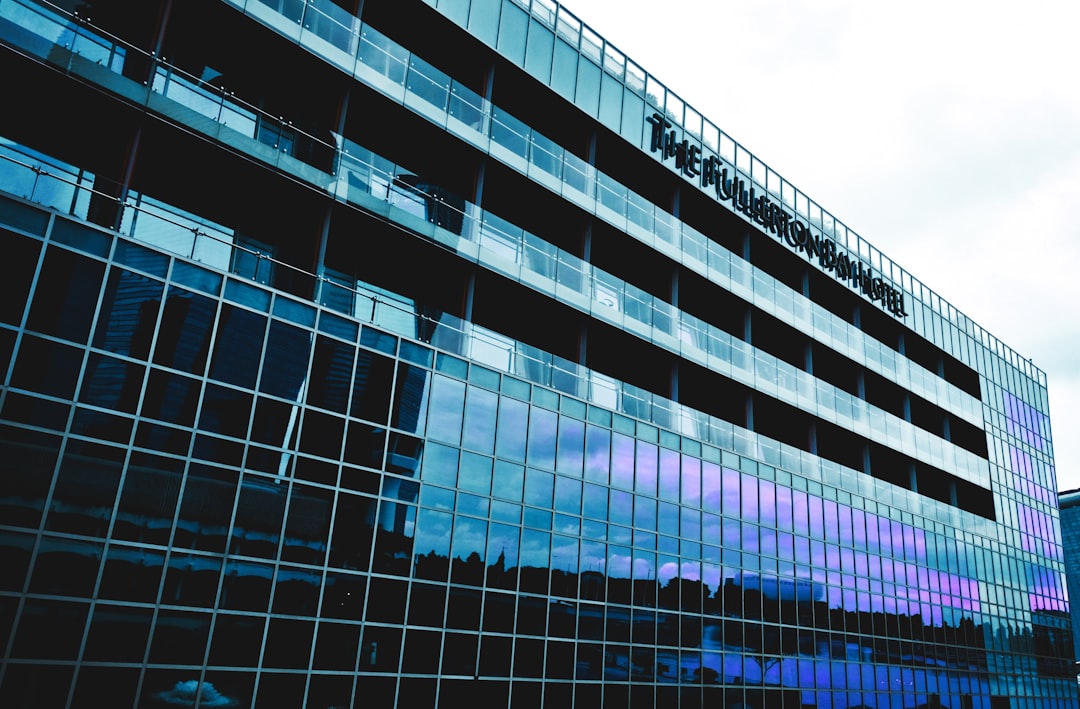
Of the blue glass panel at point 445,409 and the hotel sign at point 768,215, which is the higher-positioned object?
the hotel sign at point 768,215

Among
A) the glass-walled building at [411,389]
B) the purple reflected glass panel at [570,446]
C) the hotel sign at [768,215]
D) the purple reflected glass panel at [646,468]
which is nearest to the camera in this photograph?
the glass-walled building at [411,389]

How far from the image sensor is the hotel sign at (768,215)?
3397 centimetres

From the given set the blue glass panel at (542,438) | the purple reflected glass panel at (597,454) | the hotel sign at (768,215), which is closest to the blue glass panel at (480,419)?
the blue glass panel at (542,438)

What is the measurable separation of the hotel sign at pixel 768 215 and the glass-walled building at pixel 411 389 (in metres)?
0.24

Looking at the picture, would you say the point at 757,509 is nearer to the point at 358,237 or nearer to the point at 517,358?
the point at 517,358

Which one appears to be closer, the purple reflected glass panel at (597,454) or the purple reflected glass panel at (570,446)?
the purple reflected glass panel at (570,446)

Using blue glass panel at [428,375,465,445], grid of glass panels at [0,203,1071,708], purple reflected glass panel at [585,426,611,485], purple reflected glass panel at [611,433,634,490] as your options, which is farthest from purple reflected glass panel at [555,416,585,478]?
blue glass panel at [428,375,465,445]

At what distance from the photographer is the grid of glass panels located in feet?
51.8

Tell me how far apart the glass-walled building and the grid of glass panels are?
83 millimetres

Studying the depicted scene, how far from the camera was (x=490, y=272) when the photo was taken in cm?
2617

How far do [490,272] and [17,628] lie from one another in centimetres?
1589

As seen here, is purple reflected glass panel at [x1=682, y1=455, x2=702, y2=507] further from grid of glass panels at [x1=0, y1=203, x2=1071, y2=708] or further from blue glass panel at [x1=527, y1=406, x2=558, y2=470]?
blue glass panel at [x1=527, y1=406, x2=558, y2=470]

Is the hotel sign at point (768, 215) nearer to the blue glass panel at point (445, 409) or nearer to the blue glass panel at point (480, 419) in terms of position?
the blue glass panel at point (480, 419)

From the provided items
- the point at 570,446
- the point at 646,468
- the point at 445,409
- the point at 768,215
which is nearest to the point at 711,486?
the point at 646,468
